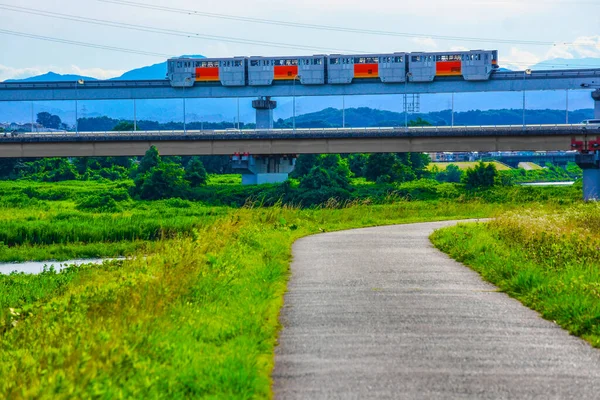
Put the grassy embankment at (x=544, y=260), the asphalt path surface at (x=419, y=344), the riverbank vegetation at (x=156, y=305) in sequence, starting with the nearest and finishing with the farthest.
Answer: the riverbank vegetation at (x=156, y=305) → the asphalt path surface at (x=419, y=344) → the grassy embankment at (x=544, y=260)

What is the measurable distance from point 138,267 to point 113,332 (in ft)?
29.6

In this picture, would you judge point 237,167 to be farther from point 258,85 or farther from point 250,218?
point 250,218

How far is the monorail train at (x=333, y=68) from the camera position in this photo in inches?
3219

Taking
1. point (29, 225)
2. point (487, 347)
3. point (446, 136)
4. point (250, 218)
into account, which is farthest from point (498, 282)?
point (446, 136)

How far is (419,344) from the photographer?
34.9 feet

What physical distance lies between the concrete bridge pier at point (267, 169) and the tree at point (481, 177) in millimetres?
15747

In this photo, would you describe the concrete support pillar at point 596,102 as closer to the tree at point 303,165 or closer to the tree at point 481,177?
the tree at point 481,177

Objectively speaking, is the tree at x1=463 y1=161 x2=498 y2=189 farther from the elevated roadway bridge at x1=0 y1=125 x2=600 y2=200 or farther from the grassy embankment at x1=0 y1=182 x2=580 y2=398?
the grassy embankment at x1=0 y1=182 x2=580 y2=398

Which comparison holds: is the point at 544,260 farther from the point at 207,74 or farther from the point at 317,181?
the point at 207,74

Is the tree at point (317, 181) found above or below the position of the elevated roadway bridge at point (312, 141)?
below

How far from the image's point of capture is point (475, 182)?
7519 centimetres

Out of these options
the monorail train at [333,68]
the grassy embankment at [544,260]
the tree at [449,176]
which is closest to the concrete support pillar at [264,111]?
the monorail train at [333,68]

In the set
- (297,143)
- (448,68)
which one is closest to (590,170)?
(448,68)

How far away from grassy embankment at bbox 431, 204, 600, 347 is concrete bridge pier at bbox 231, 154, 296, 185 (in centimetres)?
4773
